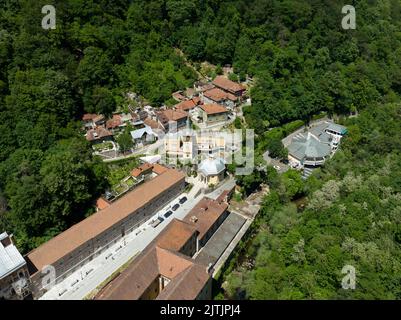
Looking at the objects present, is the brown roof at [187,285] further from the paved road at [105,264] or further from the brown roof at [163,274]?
the paved road at [105,264]

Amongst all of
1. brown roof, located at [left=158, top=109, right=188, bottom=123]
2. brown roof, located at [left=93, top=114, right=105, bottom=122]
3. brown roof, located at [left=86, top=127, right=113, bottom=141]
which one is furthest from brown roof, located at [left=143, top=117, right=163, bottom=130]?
brown roof, located at [left=93, top=114, right=105, bottom=122]

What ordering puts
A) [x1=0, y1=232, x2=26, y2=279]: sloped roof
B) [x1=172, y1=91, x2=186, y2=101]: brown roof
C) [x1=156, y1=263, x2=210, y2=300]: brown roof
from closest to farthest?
[x1=156, y1=263, x2=210, y2=300]: brown roof
[x1=0, y1=232, x2=26, y2=279]: sloped roof
[x1=172, y1=91, x2=186, y2=101]: brown roof

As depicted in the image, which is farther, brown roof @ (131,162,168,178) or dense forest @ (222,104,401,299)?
brown roof @ (131,162,168,178)

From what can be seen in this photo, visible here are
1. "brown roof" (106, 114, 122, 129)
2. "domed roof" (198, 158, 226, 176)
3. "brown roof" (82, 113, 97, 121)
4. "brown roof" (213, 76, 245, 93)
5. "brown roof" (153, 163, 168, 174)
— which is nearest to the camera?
"domed roof" (198, 158, 226, 176)

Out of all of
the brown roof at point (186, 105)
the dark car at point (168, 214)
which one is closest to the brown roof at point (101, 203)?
the dark car at point (168, 214)

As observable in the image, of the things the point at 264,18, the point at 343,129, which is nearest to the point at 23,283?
the point at 343,129

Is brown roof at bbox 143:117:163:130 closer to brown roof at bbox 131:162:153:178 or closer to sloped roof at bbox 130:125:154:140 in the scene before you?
sloped roof at bbox 130:125:154:140

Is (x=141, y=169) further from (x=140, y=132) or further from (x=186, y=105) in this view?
(x=186, y=105)
